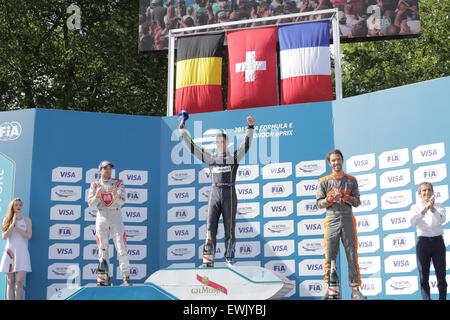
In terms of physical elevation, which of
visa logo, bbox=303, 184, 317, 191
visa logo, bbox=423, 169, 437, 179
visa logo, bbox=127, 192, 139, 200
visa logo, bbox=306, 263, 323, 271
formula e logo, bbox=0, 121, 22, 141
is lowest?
visa logo, bbox=306, 263, 323, 271

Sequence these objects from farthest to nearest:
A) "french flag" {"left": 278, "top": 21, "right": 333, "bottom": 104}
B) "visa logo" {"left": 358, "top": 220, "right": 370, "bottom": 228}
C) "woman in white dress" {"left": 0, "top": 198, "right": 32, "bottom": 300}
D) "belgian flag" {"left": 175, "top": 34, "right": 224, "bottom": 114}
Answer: "belgian flag" {"left": 175, "top": 34, "right": 224, "bottom": 114} < "french flag" {"left": 278, "top": 21, "right": 333, "bottom": 104} < "woman in white dress" {"left": 0, "top": 198, "right": 32, "bottom": 300} < "visa logo" {"left": 358, "top": 220, "right": 370, "bottom": 228}

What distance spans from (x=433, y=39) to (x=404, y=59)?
125 cm

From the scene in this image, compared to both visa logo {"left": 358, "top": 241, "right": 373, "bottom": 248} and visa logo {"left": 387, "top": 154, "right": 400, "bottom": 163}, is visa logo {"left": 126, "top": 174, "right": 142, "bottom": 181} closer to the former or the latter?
visa logo {"left": 358, "top": 241, "right": 373, "bottom": 248}

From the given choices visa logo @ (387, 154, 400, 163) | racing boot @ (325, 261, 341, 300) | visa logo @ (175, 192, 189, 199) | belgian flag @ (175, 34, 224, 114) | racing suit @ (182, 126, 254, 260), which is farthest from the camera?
belgian flag @ (175, 34, 224, 114)

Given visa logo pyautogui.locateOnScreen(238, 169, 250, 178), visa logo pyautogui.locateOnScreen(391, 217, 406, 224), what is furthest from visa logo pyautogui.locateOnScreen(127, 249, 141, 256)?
visa logo pyautogui.locateOnScreen(391, 217, 406, 224)

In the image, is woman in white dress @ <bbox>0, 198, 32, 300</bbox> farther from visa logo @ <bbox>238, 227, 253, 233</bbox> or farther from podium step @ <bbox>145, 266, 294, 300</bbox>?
visa logo @ <bbox>238, 227, 253, 233</bbox>

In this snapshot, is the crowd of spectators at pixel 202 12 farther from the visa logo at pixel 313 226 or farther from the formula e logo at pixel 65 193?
the visa logo at pixel 313 226

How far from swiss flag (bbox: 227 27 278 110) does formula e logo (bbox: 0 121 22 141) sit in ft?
12.1

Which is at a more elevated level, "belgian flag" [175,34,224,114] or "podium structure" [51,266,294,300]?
"belgian flag" [175,34,224,114]

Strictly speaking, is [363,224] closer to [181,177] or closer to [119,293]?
[181,177]

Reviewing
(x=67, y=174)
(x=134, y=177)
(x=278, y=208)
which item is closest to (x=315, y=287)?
(x=278, y=208)

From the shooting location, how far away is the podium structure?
7207 mm

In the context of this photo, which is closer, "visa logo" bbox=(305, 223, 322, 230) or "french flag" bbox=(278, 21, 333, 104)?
"visa logo" bbox=(305, 223, 322, 230)

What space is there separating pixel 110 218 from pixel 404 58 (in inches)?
601
